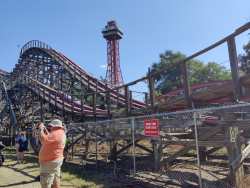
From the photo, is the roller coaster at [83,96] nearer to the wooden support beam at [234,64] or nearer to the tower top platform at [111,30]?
the wooden support beam at [234,64]

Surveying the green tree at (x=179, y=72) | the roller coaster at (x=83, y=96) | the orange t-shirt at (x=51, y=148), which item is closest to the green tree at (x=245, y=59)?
the green tree at (x=179, y=72)

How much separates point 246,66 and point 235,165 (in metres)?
33.3

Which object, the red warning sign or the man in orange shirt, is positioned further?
the red warning sign

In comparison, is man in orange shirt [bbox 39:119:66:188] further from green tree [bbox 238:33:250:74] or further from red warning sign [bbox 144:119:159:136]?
green tree [bbox 238:33:250:74]

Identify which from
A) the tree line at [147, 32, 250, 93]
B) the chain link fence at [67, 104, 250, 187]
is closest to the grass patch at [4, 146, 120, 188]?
the chain link fence at [67, 104, 250, 187]

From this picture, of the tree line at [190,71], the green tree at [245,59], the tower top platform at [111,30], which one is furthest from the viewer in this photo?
the tower top platform at [111,30]

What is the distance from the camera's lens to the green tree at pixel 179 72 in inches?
1610

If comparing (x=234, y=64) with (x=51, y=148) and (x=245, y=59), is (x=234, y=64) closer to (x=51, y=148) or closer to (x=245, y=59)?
(x=51, y=148)

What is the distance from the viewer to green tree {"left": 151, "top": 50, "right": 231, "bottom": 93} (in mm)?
40906

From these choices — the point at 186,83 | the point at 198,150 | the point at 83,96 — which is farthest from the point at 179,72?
the point at 198,150

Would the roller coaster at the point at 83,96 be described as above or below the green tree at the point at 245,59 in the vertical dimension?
below

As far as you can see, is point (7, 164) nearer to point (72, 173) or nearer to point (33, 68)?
point (72, 173)

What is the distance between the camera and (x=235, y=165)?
473cm

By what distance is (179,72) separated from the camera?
42750 millimetres
